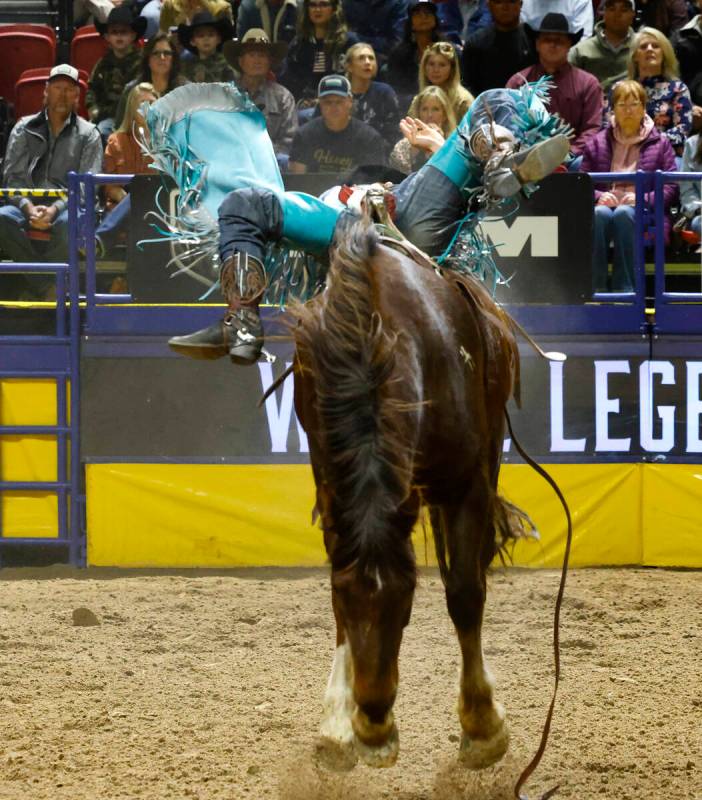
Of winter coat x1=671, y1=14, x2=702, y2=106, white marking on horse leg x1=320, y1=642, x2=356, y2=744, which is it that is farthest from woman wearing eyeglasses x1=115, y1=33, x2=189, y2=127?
white marking on horse leg x1=320, y1=642, x2=356, y2=744

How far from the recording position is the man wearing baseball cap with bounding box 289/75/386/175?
854 cm

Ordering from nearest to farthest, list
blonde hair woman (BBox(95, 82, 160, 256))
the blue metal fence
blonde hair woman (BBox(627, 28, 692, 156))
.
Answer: the blue metal fence
blonde hair woman (BBox(95, 82, 160, 256))
blonde hair woman (BBox(627, 28, 692, 156))

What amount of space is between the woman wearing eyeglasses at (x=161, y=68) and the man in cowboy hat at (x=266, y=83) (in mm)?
390

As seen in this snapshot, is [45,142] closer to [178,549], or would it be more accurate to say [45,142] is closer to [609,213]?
[178,549]

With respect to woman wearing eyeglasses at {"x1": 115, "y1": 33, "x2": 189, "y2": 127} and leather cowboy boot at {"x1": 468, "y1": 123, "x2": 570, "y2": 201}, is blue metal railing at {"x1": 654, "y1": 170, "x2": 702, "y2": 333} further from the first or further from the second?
woman wearing eyeglasses at {"x1": 115, "y1": 33, "x2": 189, "y2": 127}

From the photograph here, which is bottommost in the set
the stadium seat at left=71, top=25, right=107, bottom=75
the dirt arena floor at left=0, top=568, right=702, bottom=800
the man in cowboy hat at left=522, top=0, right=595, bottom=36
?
the dirt arena floor at left=0, top=568, right=702, bottom=800

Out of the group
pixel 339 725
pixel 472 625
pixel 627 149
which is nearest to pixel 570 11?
pixel 627 149

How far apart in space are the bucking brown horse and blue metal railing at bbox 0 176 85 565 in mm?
3603

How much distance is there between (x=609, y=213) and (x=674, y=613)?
95.1 inches

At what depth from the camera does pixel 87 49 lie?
1139 centimetres

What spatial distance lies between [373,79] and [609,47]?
1.79 meters

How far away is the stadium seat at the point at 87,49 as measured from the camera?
1136cm

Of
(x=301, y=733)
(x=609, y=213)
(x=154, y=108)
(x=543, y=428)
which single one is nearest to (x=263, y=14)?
(x=609, y=213)

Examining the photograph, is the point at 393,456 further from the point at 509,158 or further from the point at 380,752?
the point at 509,158
